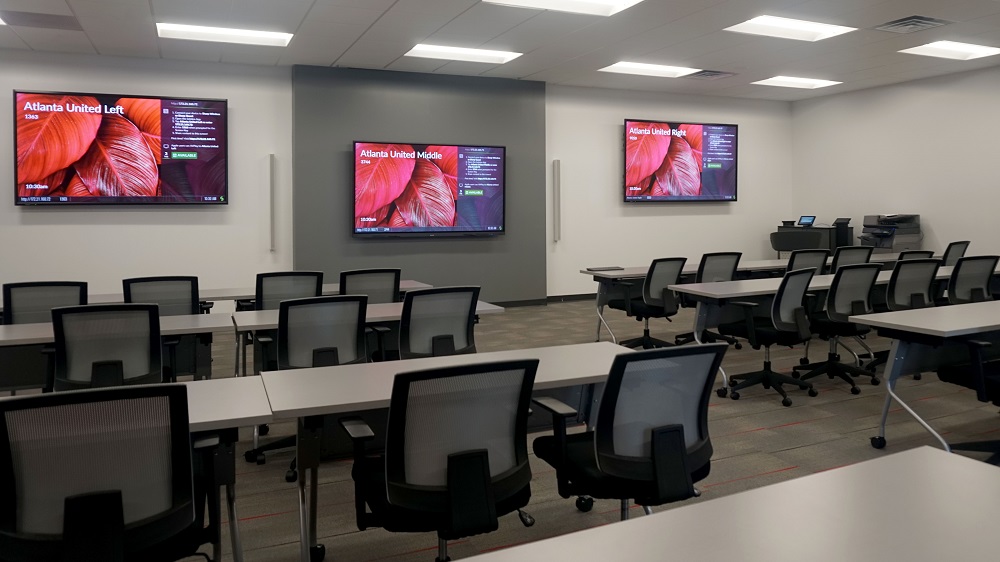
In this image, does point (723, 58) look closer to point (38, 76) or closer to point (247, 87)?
point (247, 87)

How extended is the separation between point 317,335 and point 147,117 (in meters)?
5.50

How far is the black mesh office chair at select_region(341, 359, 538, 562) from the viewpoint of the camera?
2.17 metres

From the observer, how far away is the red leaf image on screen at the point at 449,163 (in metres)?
9.30

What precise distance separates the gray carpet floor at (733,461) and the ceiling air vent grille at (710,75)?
4.36 m

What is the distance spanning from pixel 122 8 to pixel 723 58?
20.7 ft

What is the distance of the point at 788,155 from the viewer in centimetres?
1217

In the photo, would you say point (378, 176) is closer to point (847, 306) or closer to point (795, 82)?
point (847, 306)

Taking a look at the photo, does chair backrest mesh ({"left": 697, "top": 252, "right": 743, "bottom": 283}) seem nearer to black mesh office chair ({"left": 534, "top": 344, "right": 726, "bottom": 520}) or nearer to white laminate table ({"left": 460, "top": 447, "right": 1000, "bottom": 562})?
black mesh office chair ({"left": 534, "top": 344, "right": 726, "bottom": 520})

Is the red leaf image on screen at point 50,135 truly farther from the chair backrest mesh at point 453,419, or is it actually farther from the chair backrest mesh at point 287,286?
the chair backrest mesh at point 453,419

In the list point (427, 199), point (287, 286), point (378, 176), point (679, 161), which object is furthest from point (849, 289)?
point (679, 161)

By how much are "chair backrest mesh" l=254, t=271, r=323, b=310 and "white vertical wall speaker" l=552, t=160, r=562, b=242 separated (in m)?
5.63

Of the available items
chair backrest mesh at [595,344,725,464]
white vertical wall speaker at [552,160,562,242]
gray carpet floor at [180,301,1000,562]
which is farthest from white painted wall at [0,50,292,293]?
chair backrest mesh at [595,344,725,464]

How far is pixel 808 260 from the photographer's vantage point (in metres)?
6.62

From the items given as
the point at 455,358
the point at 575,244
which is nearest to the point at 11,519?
the point at 455,358
